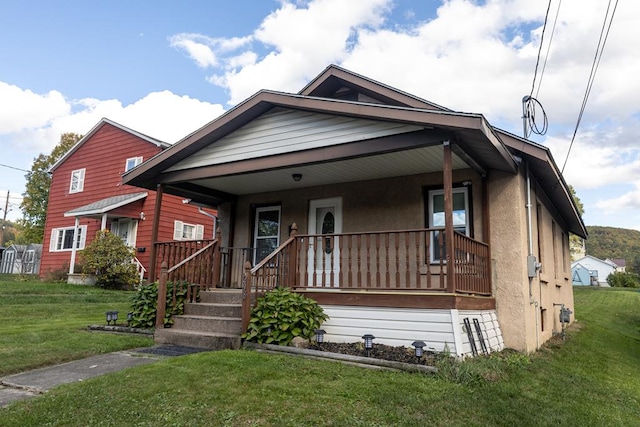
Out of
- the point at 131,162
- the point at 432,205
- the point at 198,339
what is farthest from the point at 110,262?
the point at 432,205

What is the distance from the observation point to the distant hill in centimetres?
7681

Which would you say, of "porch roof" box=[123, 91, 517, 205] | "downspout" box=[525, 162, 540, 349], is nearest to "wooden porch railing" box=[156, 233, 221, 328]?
"porch roof" box=[123, 91, 517, 205]

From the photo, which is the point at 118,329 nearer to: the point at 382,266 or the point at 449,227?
the point at 382,266

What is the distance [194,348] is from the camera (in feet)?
22.0

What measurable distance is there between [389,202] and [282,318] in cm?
348

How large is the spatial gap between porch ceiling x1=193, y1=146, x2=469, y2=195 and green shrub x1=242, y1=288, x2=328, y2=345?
7.78ft

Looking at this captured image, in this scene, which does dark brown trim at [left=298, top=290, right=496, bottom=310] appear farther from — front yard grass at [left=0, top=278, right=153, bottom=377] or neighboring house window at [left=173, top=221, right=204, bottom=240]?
neighboring house window at [left=173, top=221, right=204, bottom=240]

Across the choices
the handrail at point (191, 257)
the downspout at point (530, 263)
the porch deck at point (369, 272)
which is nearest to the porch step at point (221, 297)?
the porch deck at point (369, 272)

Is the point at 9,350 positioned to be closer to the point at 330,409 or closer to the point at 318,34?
the point at 330,409

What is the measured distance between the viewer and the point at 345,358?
5.60 m

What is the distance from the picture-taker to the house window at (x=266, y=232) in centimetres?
1035

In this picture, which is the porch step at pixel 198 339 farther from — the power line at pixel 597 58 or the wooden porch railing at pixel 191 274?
the power line at pixel 597 58

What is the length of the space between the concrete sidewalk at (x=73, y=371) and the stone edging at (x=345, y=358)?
1.09 meters

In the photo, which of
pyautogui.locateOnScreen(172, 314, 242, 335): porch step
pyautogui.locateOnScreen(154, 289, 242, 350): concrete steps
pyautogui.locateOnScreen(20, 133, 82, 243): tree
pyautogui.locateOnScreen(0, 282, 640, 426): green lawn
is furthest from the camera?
pyautogui.locateOnScreen(20, 133, 82, 243): tree
